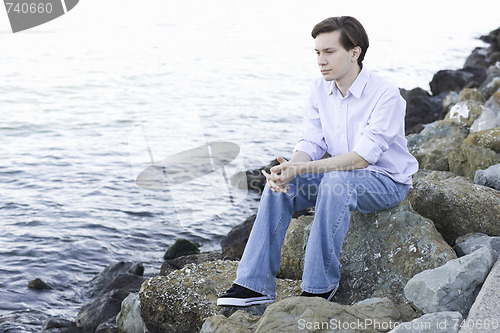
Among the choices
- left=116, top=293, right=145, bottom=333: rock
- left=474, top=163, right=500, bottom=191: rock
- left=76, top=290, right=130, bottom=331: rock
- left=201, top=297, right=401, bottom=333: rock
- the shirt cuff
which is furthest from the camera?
left=76, top=290, right=130, bottom=331: rock

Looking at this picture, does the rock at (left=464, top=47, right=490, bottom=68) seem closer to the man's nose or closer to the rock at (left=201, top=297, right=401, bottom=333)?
the man's nose

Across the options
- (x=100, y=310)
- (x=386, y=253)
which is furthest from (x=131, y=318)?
(x=386, y=253)

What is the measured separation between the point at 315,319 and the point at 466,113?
5379 mm

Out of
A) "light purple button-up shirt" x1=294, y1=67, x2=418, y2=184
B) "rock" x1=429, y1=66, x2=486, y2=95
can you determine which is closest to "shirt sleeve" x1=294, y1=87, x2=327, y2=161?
"light purple button-up shirt" x1=294, y1=67, x2=418, y2=184

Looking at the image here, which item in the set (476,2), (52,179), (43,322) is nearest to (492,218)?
(43,322)

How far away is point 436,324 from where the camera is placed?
111 inches

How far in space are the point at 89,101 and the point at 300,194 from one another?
456 inches

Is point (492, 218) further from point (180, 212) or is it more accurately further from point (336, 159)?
point (180, 212)

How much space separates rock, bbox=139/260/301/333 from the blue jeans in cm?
33

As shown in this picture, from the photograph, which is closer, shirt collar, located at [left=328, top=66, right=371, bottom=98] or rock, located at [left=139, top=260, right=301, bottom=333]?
shirt collar, located at [left=328, top=66, right=371, bottom=98]

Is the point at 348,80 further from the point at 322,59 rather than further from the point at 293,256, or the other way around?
the point at 293,256

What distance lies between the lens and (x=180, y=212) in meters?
8.53

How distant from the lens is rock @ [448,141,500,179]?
5.60 m

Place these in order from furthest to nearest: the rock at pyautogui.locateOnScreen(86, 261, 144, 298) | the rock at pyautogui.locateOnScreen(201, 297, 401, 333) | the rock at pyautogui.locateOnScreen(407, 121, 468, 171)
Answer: the rock at pyautogui.locateOnScreen(407, 121, 468, 171)
the rock at pyautogui.locateOnScreen(86, 261, 144, 298)
the rock at pyautogui.locateOnScreen(201, 297, 401, 333)
